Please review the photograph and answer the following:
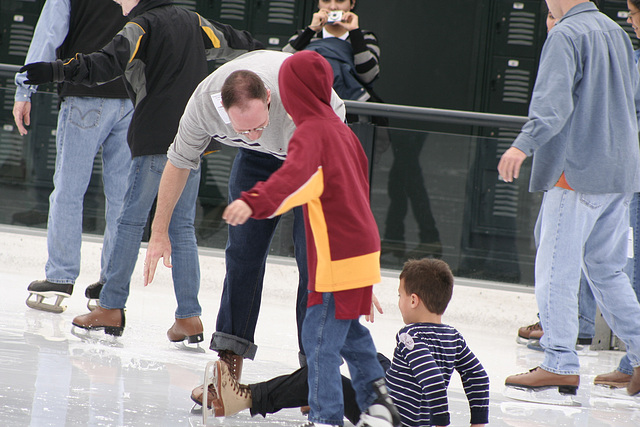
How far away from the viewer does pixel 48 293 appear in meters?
2.87

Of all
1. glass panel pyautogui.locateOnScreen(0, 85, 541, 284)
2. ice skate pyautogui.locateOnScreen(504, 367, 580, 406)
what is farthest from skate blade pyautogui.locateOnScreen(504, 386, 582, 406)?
glass panel pyautogui.locateOnScreen(0, 85, 541, 284)

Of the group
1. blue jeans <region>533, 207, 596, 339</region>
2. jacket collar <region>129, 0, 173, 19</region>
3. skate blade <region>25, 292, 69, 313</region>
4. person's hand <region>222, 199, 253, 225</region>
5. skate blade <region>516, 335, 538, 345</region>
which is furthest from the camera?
skate blade <region>516, 335, 538, 345</region>

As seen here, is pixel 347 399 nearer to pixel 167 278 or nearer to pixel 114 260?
pixel 114 260

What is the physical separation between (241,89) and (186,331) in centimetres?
112

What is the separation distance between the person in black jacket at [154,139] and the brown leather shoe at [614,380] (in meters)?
1.37

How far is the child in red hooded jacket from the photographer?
1.61m

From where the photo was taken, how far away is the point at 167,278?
386 cm

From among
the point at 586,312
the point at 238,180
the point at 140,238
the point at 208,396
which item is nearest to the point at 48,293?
the point at 140,238

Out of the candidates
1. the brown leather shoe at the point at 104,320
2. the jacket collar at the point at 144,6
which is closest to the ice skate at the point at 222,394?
the brown leather shoe at the point at 104,320

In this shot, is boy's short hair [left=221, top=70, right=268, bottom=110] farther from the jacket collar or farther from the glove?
the jacket collar

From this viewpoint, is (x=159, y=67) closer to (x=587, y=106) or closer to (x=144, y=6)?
(x=144, y=6)

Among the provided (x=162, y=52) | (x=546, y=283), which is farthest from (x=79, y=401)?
(x=546, y=283)

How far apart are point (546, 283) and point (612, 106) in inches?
23.0

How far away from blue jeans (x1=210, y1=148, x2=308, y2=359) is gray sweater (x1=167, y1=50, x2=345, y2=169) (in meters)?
0.07
